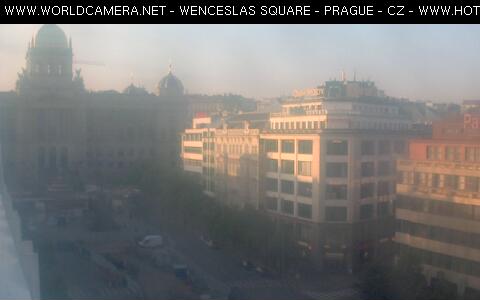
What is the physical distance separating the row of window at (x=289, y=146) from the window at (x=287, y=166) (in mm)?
135

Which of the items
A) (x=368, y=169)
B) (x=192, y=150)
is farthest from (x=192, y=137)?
(x=368, y=169)

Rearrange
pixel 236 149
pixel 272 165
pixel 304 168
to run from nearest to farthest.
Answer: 1. pixel 304 168
2. pixel 272 165
3. pixel 236 149

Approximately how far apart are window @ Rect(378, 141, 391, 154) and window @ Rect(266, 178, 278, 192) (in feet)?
4.90

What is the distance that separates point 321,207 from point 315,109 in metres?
1.37

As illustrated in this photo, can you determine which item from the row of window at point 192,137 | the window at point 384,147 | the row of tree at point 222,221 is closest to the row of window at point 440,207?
the window at point 384,147

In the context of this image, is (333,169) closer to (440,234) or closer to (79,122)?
(440,234)

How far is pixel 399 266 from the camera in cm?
542

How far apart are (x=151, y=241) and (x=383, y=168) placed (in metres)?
2.65

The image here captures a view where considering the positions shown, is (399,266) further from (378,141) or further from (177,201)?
(177,201)

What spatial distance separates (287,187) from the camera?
7.77 metres

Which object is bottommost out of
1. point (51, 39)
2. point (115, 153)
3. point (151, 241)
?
point (151, 241)

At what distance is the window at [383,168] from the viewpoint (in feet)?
22.0

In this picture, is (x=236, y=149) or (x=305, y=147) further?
(x=236, y=149)

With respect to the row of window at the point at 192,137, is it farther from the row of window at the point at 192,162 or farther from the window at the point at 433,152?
the window at the point at 433,152
